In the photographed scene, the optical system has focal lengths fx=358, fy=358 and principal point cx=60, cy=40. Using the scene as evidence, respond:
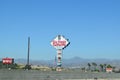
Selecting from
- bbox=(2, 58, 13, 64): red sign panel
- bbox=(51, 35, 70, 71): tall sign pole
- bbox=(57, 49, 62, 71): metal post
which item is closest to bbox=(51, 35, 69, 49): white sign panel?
bbox=(51, 35, 70, 71): tall sign pole

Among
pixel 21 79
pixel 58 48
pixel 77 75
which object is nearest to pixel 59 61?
pixel 58 48

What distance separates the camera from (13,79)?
31.3m

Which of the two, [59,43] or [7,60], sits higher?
[59,43]

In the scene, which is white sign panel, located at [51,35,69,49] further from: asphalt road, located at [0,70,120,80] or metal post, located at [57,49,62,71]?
asphalt road, located at [0,70,120,80]

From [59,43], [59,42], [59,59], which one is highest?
[59,42]

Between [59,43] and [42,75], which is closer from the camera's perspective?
[42,75]

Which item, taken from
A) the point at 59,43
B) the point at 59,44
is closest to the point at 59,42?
the point at 59,43

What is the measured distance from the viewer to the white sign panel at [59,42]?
49.9 metres

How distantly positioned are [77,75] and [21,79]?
1326cm

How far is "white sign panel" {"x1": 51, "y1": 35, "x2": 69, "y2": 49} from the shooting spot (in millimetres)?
49906

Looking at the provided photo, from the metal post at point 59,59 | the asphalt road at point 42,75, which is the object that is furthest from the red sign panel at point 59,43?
the asphalt road at point 42,75

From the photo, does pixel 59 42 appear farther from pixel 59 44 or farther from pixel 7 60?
pixel 7 60

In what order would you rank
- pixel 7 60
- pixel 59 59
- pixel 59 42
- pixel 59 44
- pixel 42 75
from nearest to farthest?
pixel 42 75, pixel 59 59, pixel 59 44, pixel 59 42, pixel 7 60

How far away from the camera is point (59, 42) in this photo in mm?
50312
